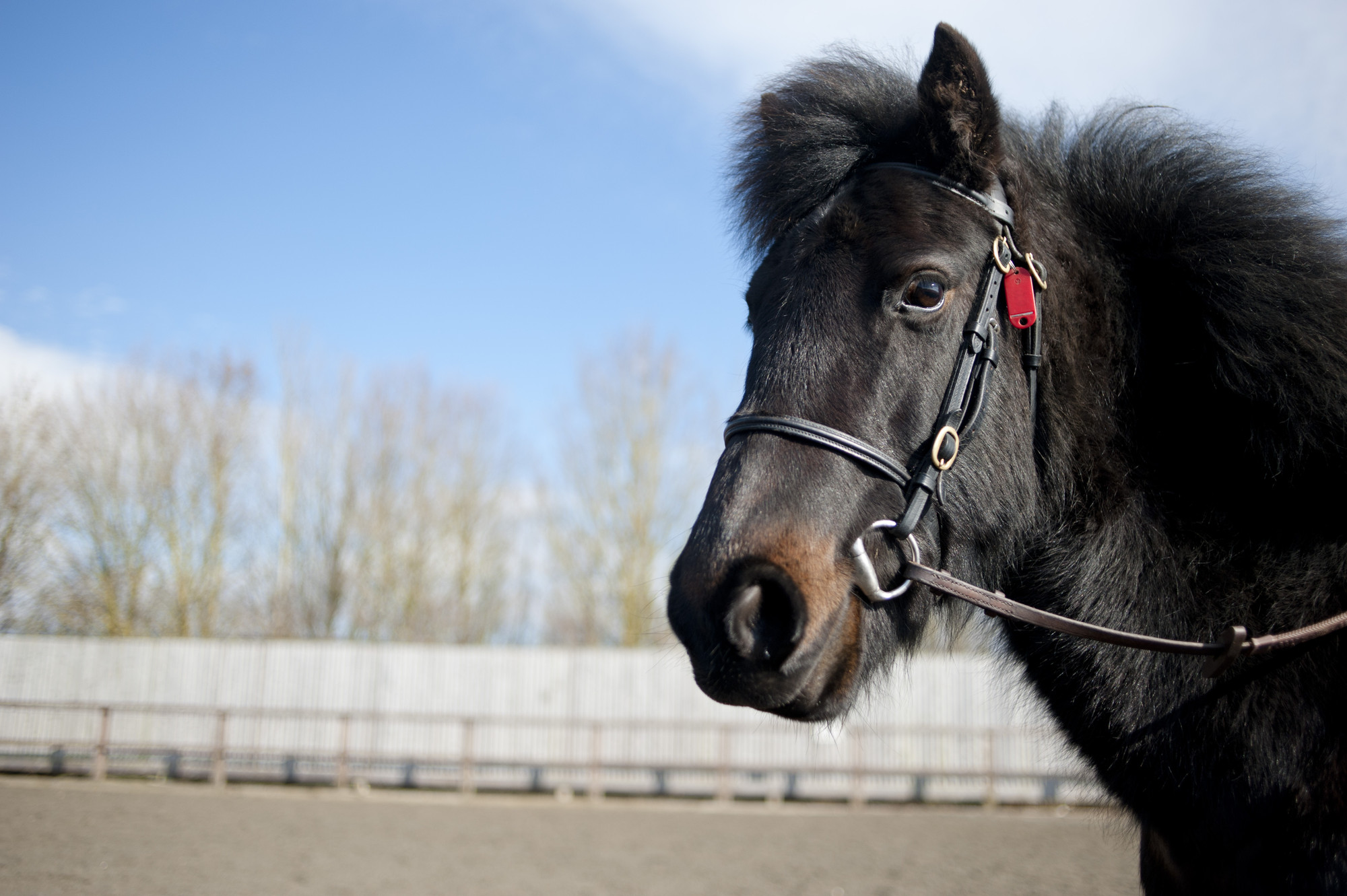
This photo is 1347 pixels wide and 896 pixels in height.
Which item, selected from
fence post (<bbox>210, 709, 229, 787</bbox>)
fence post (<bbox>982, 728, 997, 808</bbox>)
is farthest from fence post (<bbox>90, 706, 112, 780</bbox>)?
fence post (<bbox>982, 728, 997, 808</bbox>)

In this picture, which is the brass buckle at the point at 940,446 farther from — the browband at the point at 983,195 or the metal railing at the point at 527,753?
the metal railing at the point at 527,753

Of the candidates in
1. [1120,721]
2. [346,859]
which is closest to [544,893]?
[346,859]

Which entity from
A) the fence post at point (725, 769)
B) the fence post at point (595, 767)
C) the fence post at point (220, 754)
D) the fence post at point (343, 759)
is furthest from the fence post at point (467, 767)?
the fence post at point (725, 769)

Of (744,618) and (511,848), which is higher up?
(744,618)

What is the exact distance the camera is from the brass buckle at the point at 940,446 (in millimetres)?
1731

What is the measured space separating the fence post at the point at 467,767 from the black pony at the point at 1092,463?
16.7 meters

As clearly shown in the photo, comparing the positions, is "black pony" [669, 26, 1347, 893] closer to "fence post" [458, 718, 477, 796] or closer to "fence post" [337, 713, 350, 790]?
"fence post" [458, 718, 477, 796]

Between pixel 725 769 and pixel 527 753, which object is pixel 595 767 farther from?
pixel 725 769

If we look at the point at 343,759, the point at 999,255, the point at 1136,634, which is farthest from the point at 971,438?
the point at 343,759

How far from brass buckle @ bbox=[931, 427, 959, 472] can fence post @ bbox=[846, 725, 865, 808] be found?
1542 cm

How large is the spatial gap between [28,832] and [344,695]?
851 cm

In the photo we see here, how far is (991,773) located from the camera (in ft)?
53.6

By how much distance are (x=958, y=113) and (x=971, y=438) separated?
0.77 metres

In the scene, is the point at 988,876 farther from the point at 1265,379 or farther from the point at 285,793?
the point at 285,793
